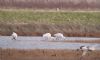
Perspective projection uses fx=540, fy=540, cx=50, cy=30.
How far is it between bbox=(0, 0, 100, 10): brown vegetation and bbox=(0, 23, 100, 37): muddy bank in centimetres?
667

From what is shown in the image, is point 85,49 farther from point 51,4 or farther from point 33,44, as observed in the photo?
point 51,4

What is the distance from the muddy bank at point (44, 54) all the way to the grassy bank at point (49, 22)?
663 centimetres

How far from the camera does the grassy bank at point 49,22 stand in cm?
3120

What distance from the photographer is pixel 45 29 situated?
31438 mm

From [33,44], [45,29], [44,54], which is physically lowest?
[45,29]

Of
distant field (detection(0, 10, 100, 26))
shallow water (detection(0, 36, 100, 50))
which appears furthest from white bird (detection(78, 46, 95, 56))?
distant field (detection(0, 10, 100, 26))

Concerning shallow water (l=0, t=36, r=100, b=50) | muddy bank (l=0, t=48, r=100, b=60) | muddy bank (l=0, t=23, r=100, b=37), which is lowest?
muddy bank (l=0, t=23, r=100, b=37)

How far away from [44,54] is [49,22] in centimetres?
959

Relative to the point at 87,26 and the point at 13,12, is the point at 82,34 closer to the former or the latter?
the point at 87,26

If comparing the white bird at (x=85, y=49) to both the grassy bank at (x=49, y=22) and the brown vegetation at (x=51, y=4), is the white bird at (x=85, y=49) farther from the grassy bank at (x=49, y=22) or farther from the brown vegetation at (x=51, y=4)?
the brown vegetation at (x=51, y=4)

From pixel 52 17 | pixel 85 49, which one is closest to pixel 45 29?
pixel 52 17

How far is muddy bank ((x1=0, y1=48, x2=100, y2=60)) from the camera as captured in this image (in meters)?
22.9

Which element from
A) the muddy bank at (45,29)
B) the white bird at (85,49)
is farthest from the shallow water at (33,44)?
the muddy bank at (45,29)

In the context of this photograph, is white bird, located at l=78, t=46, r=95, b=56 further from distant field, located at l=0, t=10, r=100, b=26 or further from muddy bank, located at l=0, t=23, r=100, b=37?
distant field, located at l=0, t=10, r=100, b=26
